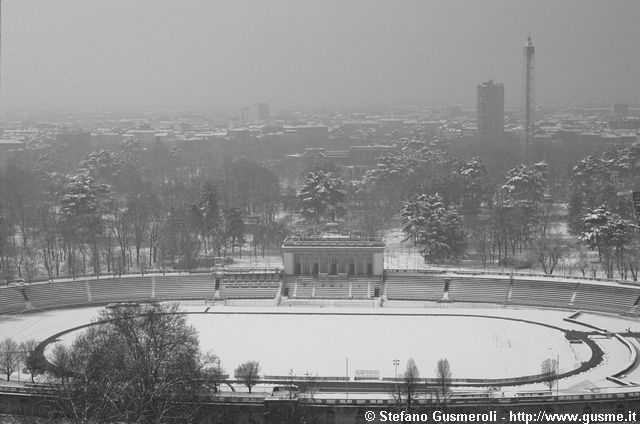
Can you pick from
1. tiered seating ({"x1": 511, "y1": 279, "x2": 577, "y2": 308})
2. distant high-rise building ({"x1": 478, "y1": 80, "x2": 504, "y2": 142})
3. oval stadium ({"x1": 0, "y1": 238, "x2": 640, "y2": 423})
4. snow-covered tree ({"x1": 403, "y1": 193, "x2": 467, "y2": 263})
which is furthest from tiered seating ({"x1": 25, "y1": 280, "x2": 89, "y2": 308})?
distant high-rise building ({"x1": 478, "y1": 80, "x2": 504, "y2": 142})

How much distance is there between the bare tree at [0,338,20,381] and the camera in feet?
96.6

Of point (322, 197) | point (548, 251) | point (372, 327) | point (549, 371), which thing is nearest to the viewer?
point (549, 371)

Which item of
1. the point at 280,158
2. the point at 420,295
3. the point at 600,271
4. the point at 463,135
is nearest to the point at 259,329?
the point at 420,295

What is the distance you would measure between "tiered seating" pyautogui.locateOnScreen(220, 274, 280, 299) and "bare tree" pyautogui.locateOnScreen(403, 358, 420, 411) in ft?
41.2

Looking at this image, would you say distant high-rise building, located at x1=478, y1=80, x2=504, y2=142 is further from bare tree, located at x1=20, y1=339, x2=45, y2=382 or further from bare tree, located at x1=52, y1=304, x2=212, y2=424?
bare tree, located at x1=52, y1=304, x2=212, y2=424

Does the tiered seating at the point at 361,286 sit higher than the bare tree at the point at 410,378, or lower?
lower

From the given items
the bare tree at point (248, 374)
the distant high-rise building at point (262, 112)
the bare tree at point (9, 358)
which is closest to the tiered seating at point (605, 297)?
the bare tree at point (248, 374)

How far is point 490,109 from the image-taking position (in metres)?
120

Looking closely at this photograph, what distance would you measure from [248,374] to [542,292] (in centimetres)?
1615

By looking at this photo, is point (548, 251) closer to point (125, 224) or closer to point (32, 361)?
point (125, 224)

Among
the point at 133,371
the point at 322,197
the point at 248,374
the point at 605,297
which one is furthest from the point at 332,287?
the point at 133,371

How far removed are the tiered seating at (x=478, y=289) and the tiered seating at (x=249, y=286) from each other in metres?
7.43

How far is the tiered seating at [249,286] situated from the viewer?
4134 centimetres

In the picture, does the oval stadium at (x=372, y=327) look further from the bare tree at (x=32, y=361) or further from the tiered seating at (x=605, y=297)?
the bare tree at (x=32, y=361)
